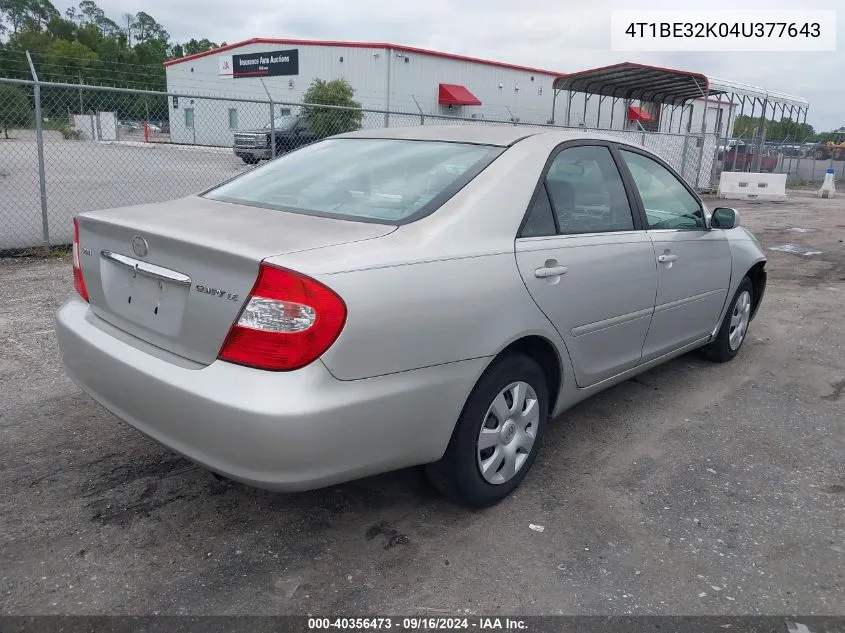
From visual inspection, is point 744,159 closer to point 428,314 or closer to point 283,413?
point 428,314

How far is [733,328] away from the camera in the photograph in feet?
16.5

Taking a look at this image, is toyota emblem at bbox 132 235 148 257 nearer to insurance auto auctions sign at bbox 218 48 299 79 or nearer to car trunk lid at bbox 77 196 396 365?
car trunk lid at bbox 77 196 396 365

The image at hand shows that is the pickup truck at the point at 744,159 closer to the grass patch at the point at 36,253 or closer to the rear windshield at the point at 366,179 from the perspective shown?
the grass patch at the point at 36,253

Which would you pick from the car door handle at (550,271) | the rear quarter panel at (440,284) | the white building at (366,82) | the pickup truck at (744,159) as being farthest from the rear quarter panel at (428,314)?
the white building at (366,82)

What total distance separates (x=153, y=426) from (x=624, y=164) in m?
2.72

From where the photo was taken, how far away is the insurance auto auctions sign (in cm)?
3619

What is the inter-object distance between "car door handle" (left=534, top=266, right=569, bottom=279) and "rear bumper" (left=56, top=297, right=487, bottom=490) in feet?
1.70

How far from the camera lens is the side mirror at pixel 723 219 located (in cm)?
433

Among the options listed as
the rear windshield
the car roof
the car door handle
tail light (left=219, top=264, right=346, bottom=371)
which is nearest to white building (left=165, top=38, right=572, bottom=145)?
the car roof

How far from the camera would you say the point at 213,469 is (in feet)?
7.80

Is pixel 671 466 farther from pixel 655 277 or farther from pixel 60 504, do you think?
pixel 60 504

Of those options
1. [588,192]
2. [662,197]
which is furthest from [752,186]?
[588,192]

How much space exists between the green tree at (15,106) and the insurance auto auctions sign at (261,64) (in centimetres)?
2653

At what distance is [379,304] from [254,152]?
13.7 meters
